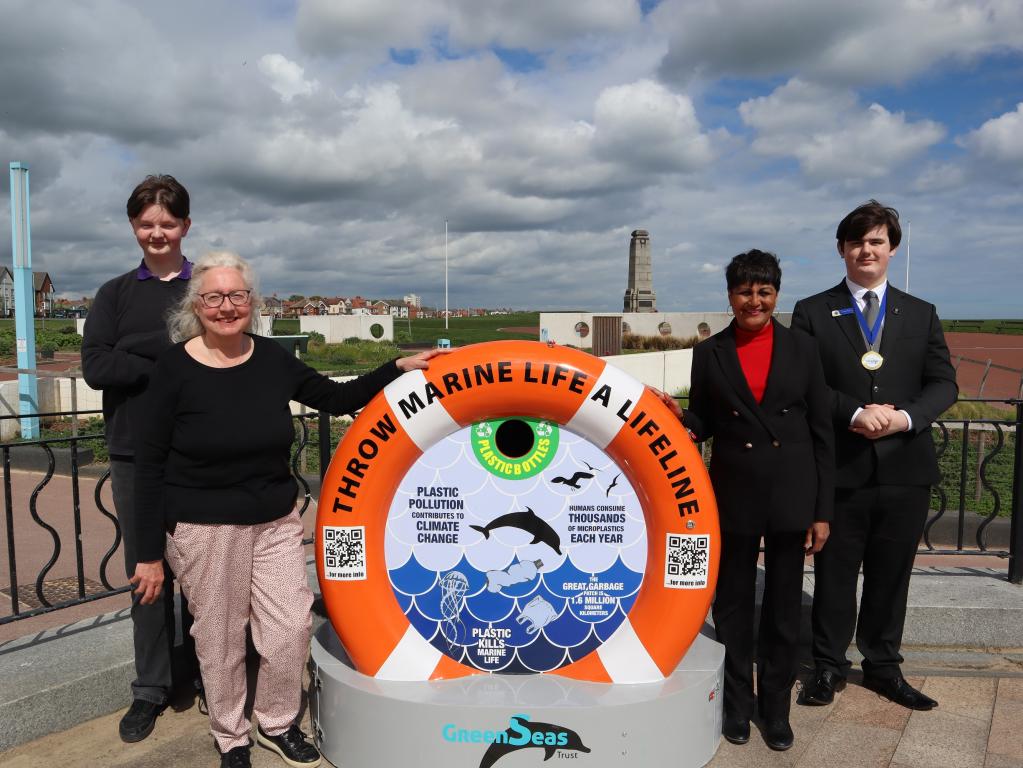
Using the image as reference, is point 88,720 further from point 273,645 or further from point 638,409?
point 638,409

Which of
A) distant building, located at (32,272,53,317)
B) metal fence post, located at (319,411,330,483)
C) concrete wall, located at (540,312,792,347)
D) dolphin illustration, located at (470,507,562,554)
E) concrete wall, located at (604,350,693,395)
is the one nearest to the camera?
dolphin illustration, located at (470,507,562,554)

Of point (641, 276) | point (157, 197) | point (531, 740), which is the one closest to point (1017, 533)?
point (531, 740)

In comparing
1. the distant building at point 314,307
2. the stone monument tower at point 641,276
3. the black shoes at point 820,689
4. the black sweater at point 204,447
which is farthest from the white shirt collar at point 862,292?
the distant building at point 314,307

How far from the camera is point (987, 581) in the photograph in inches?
156

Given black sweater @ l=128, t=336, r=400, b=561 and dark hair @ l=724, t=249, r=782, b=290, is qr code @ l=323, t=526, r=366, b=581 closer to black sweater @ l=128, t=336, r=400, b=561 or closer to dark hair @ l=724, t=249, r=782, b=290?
black sweater @ l=128, t=336, r=400, b=561

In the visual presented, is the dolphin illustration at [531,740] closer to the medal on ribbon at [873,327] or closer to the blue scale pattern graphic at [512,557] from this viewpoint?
the blue scale pattern graphic at [512,557]

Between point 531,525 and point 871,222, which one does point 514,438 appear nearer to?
point 531,525

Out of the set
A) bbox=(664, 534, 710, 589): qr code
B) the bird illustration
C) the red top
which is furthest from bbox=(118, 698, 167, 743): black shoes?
the red top

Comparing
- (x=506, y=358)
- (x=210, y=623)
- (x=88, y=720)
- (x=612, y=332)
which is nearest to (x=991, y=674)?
(x=506, y=358)

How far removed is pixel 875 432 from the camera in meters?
2.89

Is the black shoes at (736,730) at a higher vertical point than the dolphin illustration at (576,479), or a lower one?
lower

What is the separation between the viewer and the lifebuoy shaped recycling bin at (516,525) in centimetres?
256

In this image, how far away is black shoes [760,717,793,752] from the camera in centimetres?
279

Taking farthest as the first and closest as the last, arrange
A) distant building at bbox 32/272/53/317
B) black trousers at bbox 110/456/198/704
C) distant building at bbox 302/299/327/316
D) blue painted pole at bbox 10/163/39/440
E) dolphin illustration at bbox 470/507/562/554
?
distant building at bbox 32/272/53/317, distant building at bbox 302/299/327/316, blue painted pole at bbox 10/163/39/440, black trousers at bbox 110/456/198/704, dolphin illustration at bbox 470/507/562/554
